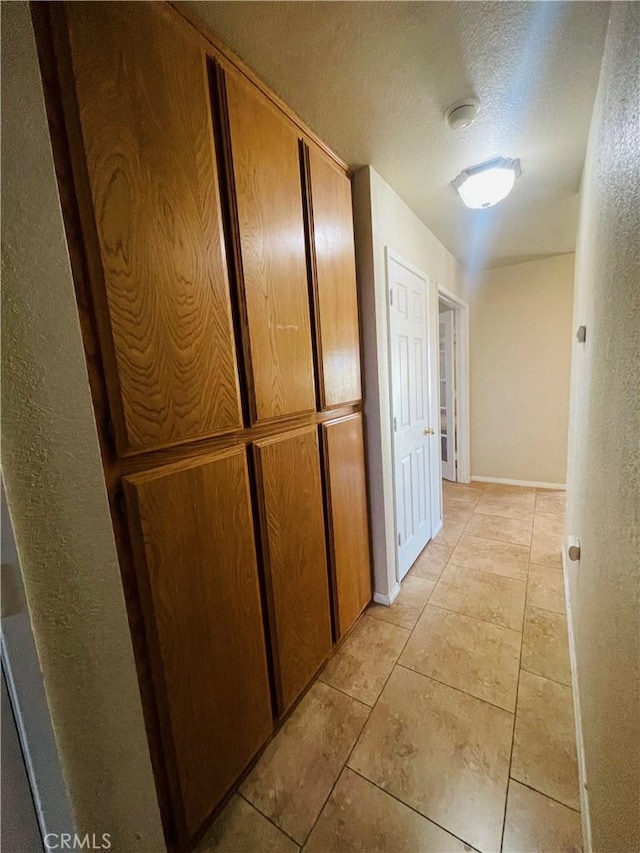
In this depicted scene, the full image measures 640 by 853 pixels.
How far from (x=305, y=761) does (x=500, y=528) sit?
7.72 ft

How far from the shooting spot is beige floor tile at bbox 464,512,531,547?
2.67 m

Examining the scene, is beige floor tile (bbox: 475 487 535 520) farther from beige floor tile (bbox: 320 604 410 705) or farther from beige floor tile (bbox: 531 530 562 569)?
beige floor tile (bbox: 320 604 410 705)

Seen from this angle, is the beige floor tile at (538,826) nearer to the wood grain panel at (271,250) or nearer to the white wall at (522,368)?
the wood grain panel at (271,250)

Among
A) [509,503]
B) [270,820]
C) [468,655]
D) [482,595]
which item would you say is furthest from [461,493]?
[270,820]

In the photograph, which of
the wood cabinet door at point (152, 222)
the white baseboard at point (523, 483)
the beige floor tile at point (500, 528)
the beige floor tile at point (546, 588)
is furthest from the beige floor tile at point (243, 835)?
the white baseboard at point (523, 483)

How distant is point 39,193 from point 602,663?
65.5 inches

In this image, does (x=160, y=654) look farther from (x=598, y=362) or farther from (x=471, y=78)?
(x=471, y=78)

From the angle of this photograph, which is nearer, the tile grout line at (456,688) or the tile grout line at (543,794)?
the tile grout line at (543,794)

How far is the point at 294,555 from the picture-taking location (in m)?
1.35

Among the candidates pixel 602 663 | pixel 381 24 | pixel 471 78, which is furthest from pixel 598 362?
pixel 381 24

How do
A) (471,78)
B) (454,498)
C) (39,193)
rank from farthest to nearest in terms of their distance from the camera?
(454,498) → (471,78) → (39,193)

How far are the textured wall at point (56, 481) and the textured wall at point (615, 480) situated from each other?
41.0 inches

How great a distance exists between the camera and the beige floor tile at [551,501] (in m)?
3.12

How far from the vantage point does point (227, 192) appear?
3.44 ft
